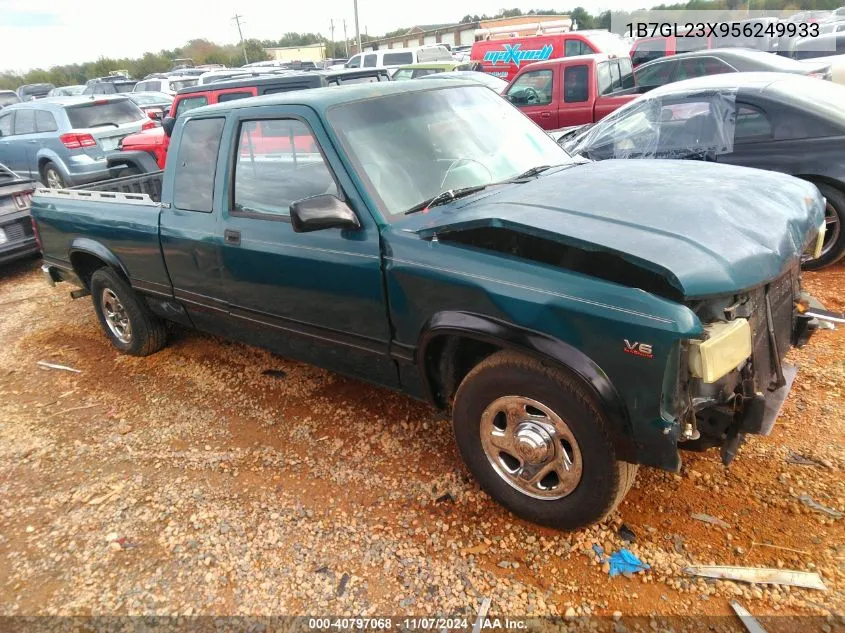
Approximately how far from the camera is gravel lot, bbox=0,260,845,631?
2359mm

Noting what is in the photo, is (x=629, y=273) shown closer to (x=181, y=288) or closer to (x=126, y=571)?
(x=126, y=571)

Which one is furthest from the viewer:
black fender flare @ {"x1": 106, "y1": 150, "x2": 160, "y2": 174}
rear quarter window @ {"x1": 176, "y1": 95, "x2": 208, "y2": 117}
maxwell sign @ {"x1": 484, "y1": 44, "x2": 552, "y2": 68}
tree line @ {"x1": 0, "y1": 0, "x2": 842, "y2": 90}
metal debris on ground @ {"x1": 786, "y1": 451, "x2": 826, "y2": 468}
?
Result: tree line @ {"x1": 0, "y1": 0, "x2": 842, "y2": 90}

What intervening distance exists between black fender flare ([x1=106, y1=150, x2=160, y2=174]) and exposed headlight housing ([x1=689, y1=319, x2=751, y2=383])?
7985mm

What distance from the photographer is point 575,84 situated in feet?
30.8

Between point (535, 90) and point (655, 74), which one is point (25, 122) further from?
point (655, 74)

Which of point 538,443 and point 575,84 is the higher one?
point 575,84

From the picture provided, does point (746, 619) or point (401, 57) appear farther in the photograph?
point (401, 57)

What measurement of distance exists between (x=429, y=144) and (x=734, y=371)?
1.83 metres

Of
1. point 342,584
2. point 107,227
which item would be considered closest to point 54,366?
point 107,227

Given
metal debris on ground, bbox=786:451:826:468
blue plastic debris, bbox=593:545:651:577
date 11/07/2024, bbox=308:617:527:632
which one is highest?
metal debris on ground, bbox=786:451:826:468

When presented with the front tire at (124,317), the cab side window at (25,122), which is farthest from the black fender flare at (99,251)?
the cab side window at (25,122)

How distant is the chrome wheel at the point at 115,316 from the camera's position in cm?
480

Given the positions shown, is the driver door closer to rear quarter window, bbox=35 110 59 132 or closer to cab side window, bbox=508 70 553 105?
cab side window, bbox=508 70 553 105

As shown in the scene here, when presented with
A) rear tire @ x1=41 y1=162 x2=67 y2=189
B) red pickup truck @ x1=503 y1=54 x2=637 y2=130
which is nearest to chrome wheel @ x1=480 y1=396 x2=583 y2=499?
red pickup truck @ x1=503 y1=54 x2=637 y2=130
